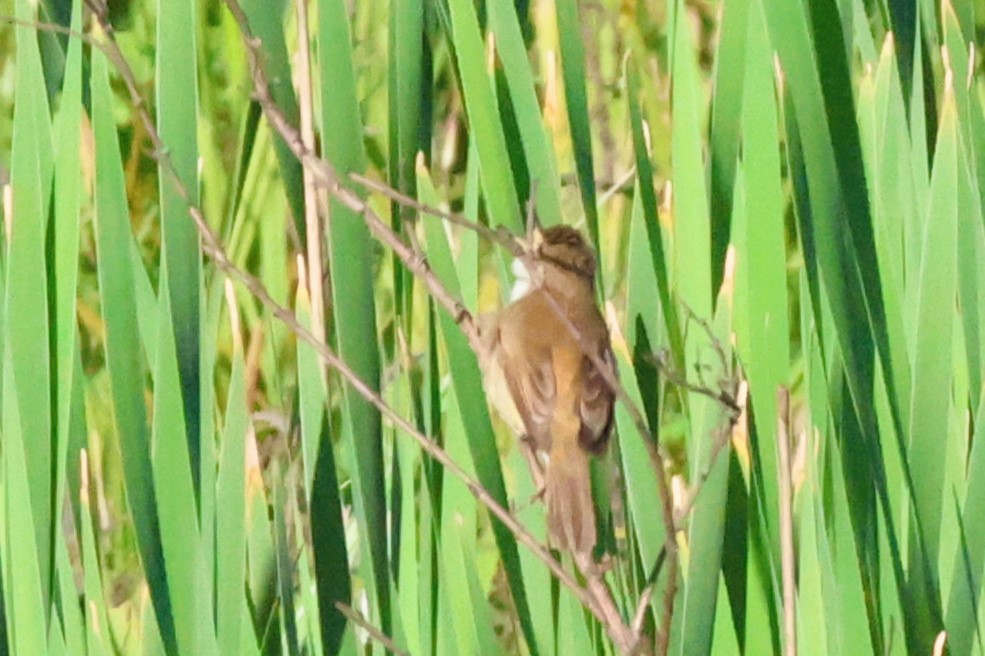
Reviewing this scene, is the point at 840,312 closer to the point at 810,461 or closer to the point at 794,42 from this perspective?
the point at 810,461

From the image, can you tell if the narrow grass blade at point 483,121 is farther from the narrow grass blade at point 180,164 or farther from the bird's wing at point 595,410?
the bird's wing at point 595,410

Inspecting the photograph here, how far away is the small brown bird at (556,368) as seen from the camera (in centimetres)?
163

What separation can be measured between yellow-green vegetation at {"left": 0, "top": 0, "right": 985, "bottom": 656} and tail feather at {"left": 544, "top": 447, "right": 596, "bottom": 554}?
3 centimetres

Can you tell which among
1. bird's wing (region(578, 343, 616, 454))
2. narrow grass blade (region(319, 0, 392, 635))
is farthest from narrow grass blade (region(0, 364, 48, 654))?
bird's wing (region(578, 343, 616, 454))

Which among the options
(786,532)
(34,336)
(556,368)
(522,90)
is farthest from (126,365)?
(556,368)

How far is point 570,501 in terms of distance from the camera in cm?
148

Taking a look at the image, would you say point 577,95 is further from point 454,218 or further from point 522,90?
point 454,218

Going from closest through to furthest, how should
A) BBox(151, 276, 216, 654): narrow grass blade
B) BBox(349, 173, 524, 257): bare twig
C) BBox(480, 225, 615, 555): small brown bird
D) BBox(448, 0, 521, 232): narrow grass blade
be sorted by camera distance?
BBox(349, 173, 524, 257): bare twig < BBox(151, 276, 216, 654): narrow grass blade < BBox(448, 0, 521, 232): narrow grass blade < BBox(480, 225, 615, 555): small brown bird

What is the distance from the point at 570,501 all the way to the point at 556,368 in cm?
38

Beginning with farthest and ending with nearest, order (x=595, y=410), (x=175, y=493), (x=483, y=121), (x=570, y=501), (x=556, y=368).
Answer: (x=556, y=368) < (x=595, y=410) < (x=570, y=501) < (x=483, y=121) < (x=175, y=493)

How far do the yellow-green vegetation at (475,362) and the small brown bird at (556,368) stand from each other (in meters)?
0.17

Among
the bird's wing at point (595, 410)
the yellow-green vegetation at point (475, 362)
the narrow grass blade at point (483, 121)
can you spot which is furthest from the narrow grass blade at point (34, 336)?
the bird's wing at point (595, 410)

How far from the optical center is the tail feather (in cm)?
138

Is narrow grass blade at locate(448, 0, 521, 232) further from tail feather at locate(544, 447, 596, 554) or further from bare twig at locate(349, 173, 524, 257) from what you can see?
tail feather at locate(544, 447, 596, 554)
